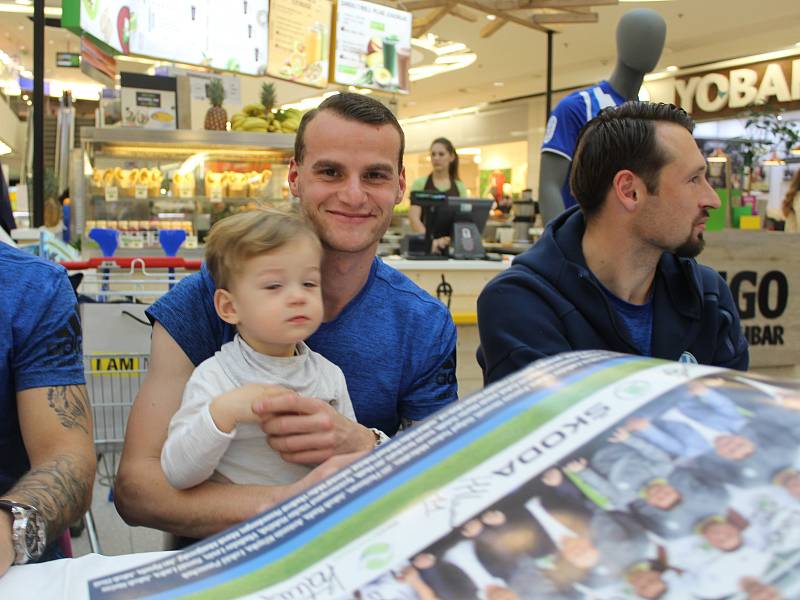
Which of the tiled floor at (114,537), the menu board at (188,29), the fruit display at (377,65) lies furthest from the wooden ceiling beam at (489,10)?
the tiled floor at (114,537)

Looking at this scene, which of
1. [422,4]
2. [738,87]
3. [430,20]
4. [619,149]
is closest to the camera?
[619,149]

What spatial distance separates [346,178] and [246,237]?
1.02 feet

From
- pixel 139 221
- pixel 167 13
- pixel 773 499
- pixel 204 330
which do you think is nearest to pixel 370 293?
pixel 204 330

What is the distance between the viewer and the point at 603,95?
9.28 ft

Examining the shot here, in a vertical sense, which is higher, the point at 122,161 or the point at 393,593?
the point at 122,161

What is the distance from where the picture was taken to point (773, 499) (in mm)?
561

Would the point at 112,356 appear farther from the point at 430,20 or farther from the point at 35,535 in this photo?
the point at 430,20

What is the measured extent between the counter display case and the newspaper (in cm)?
444

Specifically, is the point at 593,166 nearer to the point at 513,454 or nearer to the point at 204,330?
the point at 204,330

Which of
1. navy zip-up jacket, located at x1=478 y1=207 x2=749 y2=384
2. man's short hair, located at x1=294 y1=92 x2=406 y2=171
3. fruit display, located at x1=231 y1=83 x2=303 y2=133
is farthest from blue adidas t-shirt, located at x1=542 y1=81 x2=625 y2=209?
fruit display, located at x1=231 y1=83 x2=303 y2=133

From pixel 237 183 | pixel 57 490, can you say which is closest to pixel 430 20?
pixel 237 183

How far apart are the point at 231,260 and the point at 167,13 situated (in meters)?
4.58

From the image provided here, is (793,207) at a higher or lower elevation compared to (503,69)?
lower

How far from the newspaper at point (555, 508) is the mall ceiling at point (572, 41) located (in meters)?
7.26
